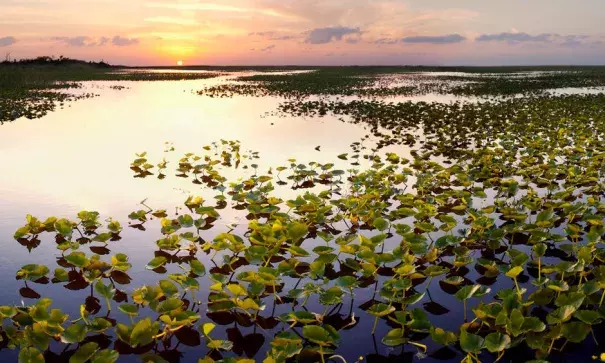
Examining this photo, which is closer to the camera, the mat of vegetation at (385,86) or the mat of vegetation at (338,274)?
the mat of vegetation at (338,274)

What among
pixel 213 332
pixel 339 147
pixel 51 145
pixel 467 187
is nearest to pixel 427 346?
pixel 213 332

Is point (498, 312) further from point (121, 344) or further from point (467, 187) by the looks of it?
point (467, 187)

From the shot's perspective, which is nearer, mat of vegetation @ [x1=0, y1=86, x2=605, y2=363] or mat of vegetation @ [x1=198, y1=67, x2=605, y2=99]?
mat of vegetation @ [x1=0, y1=86, x2=605, y2=363]

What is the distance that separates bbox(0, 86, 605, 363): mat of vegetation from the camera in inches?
128

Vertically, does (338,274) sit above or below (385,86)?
below

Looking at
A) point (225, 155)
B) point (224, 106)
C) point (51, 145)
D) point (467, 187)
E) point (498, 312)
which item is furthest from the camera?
point (224, 106)

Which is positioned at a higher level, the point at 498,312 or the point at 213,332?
the point at 498,312

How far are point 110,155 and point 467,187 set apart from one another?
7392 mm

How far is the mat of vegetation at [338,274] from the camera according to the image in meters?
3.26

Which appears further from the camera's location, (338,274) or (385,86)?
(385,86)

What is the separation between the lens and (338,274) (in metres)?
4.56

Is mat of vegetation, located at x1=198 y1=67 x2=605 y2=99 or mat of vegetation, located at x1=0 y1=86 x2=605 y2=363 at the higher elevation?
mat of vegetation, located at x1=198 y1=67 x2=605 y2=99

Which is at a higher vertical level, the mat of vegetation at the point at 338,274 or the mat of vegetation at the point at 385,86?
the mat of vegetation at the point at 385,86

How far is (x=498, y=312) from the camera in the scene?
3.36 meters
